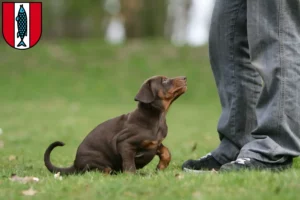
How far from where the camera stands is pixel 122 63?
21172 mm

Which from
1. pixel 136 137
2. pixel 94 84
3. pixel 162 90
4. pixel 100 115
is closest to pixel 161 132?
pixel 136 137

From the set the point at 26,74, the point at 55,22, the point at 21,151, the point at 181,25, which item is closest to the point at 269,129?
the point at 21,151

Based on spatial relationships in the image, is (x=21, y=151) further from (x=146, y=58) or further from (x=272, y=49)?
(x=146, y=58)

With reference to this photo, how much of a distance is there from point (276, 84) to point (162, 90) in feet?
3.12

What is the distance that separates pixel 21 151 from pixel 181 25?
94.8 ft

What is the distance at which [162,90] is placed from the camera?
15.9 feet

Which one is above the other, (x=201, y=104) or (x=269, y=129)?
(x=269, y=129)

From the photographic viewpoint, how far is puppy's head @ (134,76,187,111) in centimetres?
480

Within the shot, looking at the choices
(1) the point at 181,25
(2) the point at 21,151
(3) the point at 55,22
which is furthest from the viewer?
(3) the point at 55,22

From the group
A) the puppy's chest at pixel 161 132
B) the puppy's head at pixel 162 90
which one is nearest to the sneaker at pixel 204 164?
the puppy's chest at pixel 161 132

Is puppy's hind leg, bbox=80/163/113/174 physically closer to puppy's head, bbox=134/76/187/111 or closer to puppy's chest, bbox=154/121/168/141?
puppy's chest, bbox=154/121/168/141

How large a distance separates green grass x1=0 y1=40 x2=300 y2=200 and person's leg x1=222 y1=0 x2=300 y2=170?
0.21 meters

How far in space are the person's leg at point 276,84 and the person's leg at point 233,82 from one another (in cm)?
52

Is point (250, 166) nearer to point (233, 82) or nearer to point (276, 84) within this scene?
point (276, 84)
